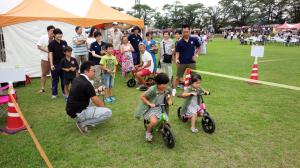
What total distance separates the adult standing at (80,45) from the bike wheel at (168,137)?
5.59 metres

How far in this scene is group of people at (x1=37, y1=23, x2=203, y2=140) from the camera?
495 centimetres

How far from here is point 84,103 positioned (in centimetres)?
504

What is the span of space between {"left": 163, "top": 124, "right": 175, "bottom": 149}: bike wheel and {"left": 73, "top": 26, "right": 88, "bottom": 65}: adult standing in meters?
5.59

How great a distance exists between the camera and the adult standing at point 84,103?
4.84 metres

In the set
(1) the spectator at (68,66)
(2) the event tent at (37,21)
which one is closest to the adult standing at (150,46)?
(2) the event tent at (37,21)

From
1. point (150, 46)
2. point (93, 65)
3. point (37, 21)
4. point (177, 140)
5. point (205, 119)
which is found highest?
point (37, 21)

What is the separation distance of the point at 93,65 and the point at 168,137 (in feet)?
6.60

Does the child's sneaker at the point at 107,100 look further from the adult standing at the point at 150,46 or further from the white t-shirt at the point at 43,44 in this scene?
the adult standing at the point at 150,46

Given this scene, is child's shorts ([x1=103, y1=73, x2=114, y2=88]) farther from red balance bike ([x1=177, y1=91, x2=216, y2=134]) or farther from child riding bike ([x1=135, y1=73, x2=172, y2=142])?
red balance bike ([x1=177, y1=91, x2=216, y2=134])

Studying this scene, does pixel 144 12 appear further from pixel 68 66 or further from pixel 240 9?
pixel 68 66

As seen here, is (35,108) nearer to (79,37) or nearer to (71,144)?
(71,144)

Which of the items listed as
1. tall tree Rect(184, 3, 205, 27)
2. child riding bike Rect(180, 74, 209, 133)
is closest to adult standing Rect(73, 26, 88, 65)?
child riding bike Rect(180, 74, 209, 133)

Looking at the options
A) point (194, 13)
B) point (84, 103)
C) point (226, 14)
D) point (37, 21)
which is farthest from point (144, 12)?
point (84, 103)

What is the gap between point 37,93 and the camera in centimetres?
819
